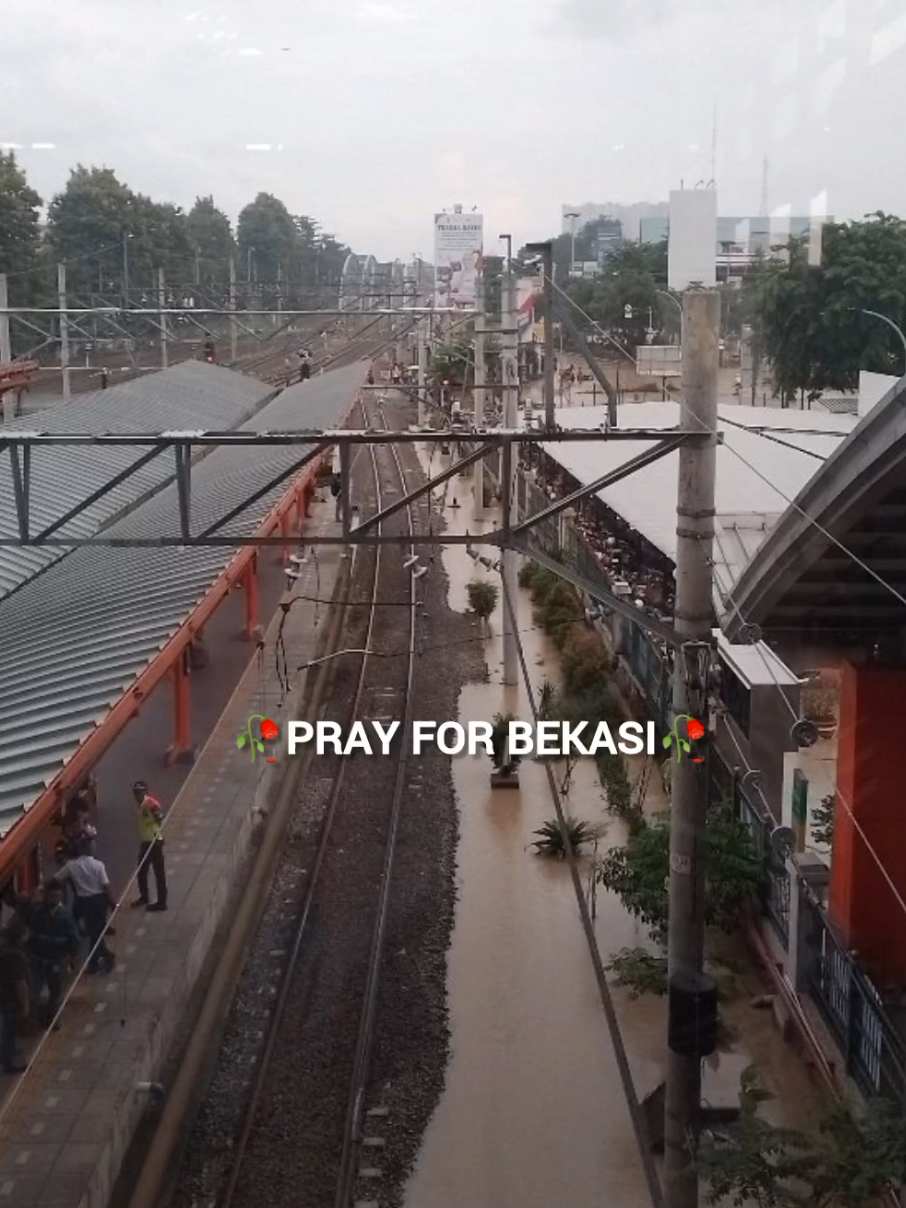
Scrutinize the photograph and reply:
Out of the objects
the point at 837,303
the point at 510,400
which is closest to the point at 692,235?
the point at 837,303

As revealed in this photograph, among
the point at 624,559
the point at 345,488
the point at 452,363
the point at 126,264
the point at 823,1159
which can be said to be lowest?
the point at 823,1159

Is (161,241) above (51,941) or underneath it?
above

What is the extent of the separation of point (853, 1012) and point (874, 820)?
757 mm

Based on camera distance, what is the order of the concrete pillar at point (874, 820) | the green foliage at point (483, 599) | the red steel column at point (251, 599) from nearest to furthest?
the concrete pillar at point (874, 820) < the red steel column at point (251, 599) < the green foliage at point (483, 599)

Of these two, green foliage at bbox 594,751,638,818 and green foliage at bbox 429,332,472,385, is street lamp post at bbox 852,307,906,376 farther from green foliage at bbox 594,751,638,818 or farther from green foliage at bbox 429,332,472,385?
green foliage at bbox 429,332,472,385

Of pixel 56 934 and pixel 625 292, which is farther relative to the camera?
pixel 625 292

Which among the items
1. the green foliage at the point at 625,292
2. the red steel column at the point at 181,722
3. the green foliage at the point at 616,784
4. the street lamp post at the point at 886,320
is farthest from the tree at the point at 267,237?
the street lamp post at the point at 886,320

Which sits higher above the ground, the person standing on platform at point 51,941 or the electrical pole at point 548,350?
the electrical pole at point 548,350

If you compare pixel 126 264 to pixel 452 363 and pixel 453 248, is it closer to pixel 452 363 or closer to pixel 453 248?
pixel 453 248

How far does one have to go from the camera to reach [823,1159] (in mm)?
2889

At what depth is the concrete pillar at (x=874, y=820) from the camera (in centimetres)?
420

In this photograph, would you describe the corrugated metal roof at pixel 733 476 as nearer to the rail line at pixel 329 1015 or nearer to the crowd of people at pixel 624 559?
the crowd of people at pixel 624 559

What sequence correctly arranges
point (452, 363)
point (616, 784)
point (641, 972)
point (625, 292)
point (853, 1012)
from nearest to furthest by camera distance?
1. point (853, 1012)
2. point (641, 972)
3. point (616, 784)
4. point (625, 292)
5. point (452, 363)

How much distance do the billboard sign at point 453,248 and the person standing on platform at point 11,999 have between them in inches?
425
